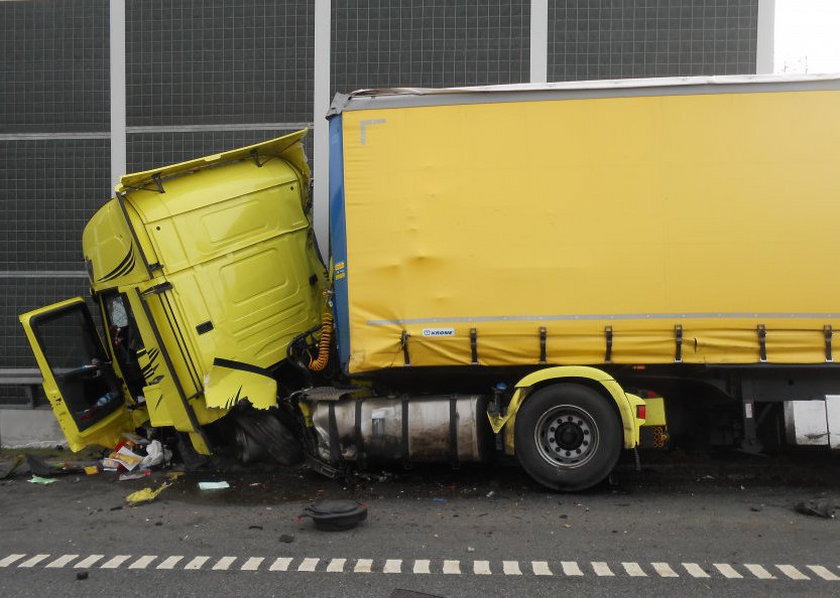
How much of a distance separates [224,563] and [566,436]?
3161 mm

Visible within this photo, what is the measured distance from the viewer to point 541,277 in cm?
671

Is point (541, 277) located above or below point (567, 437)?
above

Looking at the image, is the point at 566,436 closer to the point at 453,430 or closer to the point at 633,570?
the point at 453,430

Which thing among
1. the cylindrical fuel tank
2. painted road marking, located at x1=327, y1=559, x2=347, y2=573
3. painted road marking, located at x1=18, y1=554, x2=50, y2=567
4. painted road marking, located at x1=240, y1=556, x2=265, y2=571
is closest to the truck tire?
the cylindrical fuel tank

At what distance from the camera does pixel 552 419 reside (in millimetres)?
6777

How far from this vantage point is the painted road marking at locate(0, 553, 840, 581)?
4.72 metres

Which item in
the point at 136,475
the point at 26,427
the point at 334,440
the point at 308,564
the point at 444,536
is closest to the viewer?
the point at 308,564

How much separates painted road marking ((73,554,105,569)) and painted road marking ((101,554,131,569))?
0.10 m

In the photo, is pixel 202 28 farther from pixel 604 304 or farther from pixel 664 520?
pixel 664 520

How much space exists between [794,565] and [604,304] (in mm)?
2575

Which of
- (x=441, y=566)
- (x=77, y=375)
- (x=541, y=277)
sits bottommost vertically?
(x=441, y=566)

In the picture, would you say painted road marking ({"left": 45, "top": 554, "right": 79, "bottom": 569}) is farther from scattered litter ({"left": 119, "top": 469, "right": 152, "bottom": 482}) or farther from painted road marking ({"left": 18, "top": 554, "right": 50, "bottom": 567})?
scattered litter ({"left": 119, "top": 469, "right": 152, "bottom": 482})

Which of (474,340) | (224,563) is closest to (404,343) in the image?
(474,340)

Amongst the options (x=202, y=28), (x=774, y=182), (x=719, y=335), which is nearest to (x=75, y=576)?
(x=719, y=335)
